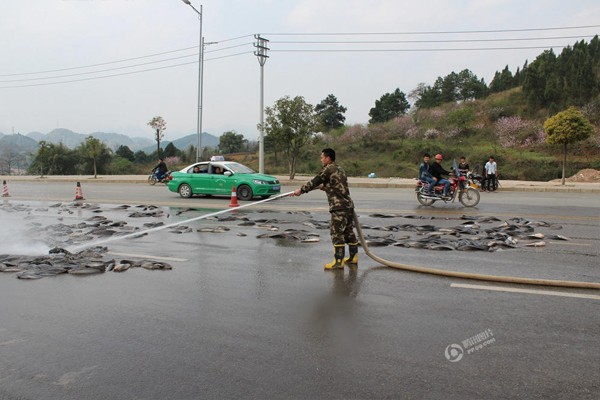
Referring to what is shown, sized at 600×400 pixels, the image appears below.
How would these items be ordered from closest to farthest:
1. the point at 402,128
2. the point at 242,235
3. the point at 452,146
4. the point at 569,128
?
the point at 242,235
the point at 569,128
the point at 452,146
the point at 402,128

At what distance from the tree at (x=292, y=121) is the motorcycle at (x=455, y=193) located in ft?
46.0

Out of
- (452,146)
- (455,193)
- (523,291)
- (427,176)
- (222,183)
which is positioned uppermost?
(452,146)

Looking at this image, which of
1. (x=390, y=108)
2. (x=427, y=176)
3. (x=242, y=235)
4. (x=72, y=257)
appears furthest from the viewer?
(x=390, y=108)

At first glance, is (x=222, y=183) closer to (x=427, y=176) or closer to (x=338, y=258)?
(x=427, y=176)

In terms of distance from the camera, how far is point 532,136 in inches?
1599

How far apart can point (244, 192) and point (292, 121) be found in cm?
1217

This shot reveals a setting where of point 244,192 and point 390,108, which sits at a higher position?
point 390,108

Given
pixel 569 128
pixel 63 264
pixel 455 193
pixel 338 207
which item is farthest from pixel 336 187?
pixel 569 128

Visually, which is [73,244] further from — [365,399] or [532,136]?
[532,136]

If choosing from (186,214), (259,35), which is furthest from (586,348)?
(259,35)

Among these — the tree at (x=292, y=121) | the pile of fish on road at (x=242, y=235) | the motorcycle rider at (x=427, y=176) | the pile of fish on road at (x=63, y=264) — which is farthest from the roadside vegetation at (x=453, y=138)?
the pile of fish on road at (x=63, y=264)

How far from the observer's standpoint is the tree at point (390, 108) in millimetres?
63781

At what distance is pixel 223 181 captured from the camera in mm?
16891

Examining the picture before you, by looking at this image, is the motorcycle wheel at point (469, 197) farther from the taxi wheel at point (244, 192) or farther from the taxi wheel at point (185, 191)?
the taxi wheel at point (185, 191)
